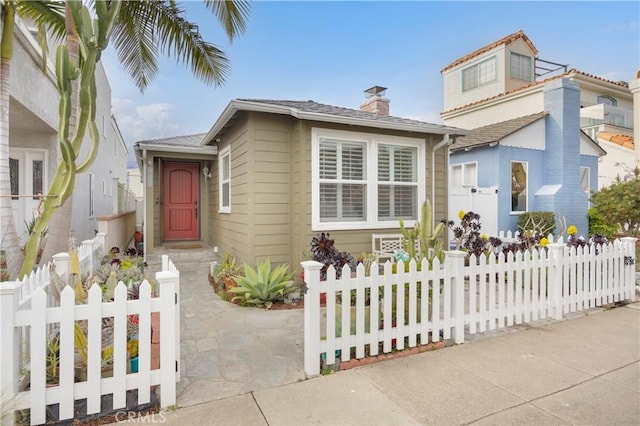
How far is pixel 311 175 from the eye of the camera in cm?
611

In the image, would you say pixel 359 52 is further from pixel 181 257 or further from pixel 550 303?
pixel 550 303

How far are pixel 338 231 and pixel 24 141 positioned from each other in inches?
280

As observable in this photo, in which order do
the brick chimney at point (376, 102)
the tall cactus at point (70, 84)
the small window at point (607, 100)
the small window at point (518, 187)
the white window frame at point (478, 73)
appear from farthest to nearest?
the small window at point (607, 100)
the white window frame at point (478, 73)
the small window at point (518, 187)
the brick chimney at point (376, 102)
the tall cactus at point (70, 84)

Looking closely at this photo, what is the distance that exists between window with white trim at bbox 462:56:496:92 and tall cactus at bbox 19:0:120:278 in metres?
16.3

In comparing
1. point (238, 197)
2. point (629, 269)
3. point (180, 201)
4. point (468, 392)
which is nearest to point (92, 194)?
point (180, 201)

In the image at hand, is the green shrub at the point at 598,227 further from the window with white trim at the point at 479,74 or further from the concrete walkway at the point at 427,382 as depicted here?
the concrete walkway at the point at 427,382

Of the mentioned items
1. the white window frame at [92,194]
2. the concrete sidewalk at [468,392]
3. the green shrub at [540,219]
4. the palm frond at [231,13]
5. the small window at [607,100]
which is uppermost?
the small window at [607,100]

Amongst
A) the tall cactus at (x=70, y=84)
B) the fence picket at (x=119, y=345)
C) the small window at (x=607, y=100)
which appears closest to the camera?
the fence picket at (x=119, y=345)

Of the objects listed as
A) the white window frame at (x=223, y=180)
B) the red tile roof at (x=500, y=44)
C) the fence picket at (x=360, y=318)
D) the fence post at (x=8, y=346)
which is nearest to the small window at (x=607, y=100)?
the red tile roof at (x=500, y=44)

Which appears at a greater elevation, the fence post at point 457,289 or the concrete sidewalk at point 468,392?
the fence post at point 457,289

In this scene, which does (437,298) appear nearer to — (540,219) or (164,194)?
(164,194)

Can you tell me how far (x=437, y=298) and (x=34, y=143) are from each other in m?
8.81

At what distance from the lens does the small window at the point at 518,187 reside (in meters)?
11.2

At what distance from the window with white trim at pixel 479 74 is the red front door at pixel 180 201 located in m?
13.4
